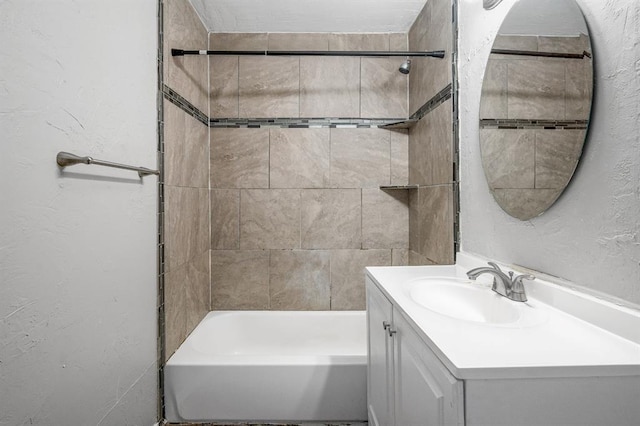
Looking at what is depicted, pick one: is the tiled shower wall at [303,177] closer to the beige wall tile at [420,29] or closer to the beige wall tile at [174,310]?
the beige wall tile at [420,29]

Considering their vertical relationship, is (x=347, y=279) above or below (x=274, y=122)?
below

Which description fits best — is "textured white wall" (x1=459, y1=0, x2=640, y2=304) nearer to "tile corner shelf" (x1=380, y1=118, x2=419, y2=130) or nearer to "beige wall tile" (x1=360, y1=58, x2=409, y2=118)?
"tile corner shelf" (x1=380, y1=118, x2=419, y2=130)

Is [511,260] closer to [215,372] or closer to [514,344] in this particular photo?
[514,344]

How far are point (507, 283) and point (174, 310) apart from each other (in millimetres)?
1607

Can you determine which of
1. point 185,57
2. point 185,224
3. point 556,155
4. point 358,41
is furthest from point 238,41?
point 556,155

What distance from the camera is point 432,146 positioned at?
1.98m

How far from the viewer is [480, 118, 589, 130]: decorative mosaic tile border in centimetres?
94

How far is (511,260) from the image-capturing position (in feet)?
4.14

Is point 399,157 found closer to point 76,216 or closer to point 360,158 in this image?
point 360,158

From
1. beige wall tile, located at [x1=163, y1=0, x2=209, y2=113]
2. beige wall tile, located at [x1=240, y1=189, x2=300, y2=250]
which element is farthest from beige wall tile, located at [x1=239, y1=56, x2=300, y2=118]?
beige wall tile, located at [x1=240, y1=189, x2=300, y2=250]

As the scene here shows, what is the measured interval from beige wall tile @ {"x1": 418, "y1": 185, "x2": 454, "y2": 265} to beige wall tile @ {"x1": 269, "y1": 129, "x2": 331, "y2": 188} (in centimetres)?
74

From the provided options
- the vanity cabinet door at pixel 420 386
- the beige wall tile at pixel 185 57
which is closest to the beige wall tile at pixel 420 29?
the beige wall tile at pixel 185 57

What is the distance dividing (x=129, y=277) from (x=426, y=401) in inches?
47.3

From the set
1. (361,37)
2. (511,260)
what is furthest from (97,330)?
(361,37)
